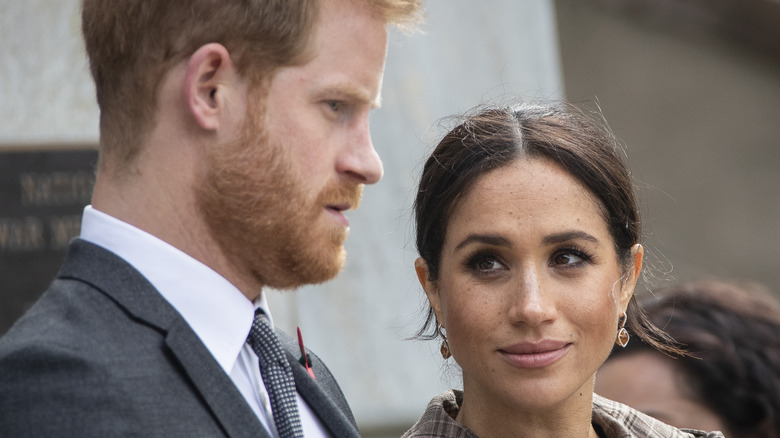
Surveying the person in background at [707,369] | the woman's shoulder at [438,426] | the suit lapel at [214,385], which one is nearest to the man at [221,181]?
the suit lapel at [214,385]

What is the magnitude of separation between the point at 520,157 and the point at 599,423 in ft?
2.49

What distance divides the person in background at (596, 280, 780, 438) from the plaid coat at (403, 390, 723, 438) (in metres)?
0.67

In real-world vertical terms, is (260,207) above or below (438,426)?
above

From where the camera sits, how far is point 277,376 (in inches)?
90.2

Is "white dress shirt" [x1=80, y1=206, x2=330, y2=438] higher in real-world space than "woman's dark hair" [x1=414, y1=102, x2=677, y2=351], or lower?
lower

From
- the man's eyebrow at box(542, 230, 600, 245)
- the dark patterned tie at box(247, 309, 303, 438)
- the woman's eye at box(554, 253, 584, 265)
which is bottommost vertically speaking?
the dark patterned tie at box(247, 309, 303, 438)

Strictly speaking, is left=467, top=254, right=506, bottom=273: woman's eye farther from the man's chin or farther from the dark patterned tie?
the dark patterned tie

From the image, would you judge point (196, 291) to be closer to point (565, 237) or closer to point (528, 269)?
point (528, 269)

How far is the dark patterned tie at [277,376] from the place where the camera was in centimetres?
220

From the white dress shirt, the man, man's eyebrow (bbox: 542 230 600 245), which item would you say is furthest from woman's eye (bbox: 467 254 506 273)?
the white dress shirt

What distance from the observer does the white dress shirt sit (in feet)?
7.12

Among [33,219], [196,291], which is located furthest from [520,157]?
[33,219]

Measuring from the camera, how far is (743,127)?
7844 millimetres

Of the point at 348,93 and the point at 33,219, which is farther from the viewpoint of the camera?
the point at 33,219
